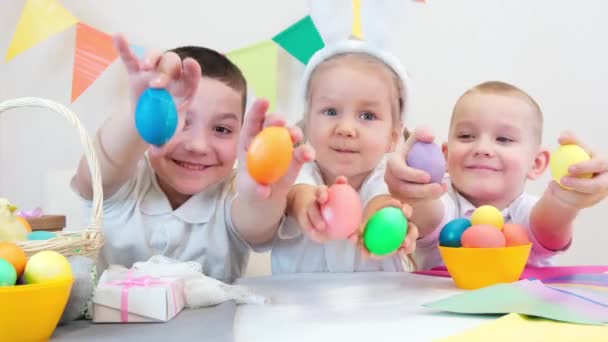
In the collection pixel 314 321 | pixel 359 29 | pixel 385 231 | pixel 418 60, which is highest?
pixel 418 60

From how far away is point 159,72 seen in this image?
0.72 m

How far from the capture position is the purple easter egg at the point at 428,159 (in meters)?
0.82

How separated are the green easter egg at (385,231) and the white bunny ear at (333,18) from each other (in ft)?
1.63

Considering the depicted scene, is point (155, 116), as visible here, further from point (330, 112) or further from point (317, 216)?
point (330, 112)

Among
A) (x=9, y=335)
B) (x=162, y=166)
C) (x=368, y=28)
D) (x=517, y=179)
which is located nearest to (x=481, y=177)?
(x=517, y=179)

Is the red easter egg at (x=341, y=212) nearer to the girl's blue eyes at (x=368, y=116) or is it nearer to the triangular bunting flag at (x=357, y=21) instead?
the girl's blue eyes at (x=368, y=116)

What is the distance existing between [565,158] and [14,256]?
70cm

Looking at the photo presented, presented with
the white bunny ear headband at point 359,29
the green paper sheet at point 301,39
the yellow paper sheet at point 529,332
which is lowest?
the yellow paper sheet at point 529,332

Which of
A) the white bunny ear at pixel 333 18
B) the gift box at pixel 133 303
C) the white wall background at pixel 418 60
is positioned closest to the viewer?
the gift box at pixel 133 303

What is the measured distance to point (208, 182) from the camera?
1.08m

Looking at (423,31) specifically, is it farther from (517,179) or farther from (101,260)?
(101,260)

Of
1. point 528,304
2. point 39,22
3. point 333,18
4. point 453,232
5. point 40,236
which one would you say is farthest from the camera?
point 39,22

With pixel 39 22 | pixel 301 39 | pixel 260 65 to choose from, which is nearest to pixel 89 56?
pixel 39 22

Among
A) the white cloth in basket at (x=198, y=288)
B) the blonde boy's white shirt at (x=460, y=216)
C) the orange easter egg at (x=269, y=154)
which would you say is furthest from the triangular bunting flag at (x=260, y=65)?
the orange easter egg at (x=269, y=154)
